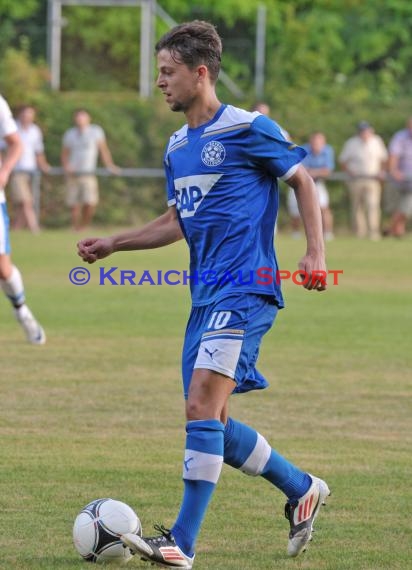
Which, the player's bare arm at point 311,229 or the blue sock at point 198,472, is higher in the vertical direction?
the player's bare arm at point 311,229

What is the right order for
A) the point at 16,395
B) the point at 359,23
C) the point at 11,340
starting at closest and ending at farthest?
the point at 16,395 → the point at 11,340 → the point at 359,23

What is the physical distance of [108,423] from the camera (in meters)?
8.04

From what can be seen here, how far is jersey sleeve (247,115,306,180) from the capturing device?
537 cm

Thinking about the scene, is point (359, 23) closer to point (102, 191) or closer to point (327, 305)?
point (102, 191)

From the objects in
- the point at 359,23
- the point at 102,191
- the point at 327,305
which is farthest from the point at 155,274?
the point at 359,23

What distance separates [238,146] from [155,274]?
12.1 meters

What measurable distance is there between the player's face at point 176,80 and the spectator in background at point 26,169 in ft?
62.0

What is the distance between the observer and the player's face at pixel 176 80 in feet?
17.6

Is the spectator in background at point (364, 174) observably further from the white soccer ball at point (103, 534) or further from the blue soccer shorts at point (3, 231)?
the white soccer ball at point (103, 534)

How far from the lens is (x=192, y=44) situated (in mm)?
5359

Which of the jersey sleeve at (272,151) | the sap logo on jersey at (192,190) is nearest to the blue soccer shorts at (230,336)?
the sap logo on jersey at (192,190)

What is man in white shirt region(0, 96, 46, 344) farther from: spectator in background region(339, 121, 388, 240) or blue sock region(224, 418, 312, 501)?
spectator in background region(339, 121, 388, 240)

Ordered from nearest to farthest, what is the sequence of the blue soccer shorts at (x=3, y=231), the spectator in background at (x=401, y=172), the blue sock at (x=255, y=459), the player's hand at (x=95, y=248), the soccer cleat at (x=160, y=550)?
the soccer cleat at (x=160, y=550)
the blue sock at (x=255, y=459)
the player's hand at (x=95, y=248)
the blue soccer shorts at (x=3, y=231)
the spectator in background at (x=401, y=172)

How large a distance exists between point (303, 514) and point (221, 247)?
1167 millimetres
